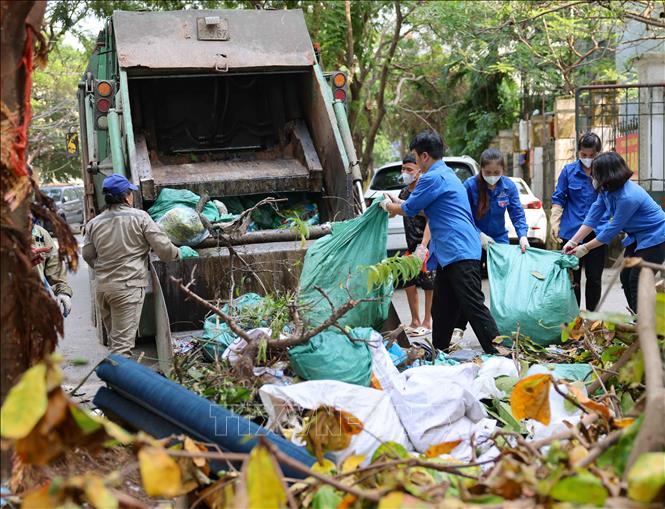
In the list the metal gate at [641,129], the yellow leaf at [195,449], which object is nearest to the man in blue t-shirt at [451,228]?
the yellow leaf at [195,449]

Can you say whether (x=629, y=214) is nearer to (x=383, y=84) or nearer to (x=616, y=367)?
(x=616, y=367)

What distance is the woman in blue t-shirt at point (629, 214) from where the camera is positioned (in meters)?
5.45

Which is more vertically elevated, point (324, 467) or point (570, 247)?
point (324, 467)

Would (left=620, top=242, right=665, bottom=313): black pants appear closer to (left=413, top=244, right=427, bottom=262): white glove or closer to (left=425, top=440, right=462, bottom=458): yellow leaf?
(left=413, top=244, right=427, bottom=262): white glove

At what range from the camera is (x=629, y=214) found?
550 cm

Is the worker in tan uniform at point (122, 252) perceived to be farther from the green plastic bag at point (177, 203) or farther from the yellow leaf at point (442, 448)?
the yellow leaf at point (442, 448)

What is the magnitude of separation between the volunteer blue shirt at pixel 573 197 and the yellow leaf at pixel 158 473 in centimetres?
505

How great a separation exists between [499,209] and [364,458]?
3.88 meters

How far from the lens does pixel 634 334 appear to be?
11.5 ft

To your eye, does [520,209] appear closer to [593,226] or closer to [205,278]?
[593,226]

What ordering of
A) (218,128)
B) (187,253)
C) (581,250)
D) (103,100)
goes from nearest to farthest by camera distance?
(187,253)
(581,250)
(103,100)
(218,128)

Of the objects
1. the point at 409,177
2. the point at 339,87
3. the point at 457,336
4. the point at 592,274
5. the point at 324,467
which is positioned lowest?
the point at 457,336

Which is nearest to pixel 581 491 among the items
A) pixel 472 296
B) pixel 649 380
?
pixel 649 380

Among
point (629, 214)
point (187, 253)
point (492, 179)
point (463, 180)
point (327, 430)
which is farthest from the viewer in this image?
point (463, 180)
